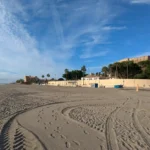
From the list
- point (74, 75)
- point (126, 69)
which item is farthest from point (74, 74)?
point (126, 69)

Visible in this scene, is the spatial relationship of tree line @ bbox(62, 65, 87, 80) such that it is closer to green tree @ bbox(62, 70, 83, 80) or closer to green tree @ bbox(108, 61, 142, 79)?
green tree @ bbox(62, 70, 83, 80)

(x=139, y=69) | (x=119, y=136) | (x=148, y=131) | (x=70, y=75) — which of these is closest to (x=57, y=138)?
(x=119, y=136)

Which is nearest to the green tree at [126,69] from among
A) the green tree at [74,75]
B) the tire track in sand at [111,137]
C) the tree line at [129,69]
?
the tree line at [129,69]

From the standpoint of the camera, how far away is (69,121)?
7918 mm

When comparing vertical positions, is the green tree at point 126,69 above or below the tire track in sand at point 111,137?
above

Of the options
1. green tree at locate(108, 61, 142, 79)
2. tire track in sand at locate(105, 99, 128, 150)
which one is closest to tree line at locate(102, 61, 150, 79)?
green tree at locate(108, 61, 142, 79)

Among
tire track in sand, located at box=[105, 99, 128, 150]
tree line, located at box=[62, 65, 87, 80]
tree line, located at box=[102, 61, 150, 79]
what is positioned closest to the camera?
tire track in sand, located at box=[105, 99, 128, 150]

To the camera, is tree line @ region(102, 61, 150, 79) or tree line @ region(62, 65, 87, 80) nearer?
tree line @ region(102, 61, 150, 79)

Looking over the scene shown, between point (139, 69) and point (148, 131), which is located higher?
point (139, 69)

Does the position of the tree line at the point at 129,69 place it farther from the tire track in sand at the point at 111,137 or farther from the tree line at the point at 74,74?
the tire track in sand at the point at 111,137

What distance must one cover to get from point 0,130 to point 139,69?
8209 centimetres

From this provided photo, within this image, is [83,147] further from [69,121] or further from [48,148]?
[69,121]

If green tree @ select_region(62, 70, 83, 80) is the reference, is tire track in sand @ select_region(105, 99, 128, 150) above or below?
below

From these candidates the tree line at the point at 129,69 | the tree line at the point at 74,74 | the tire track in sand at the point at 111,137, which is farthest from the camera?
the tree line at the point at 74,74
